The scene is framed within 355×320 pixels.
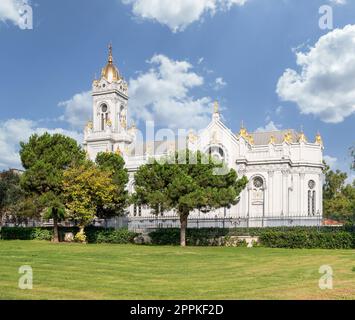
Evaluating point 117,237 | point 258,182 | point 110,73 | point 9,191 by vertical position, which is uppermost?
point 110,73

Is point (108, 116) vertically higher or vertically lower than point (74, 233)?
higher

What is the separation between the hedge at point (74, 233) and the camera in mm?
46531

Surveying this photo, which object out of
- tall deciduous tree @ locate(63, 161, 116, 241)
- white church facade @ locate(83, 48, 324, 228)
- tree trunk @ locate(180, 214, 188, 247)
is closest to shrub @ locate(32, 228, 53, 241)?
tall deciduous tree @ locate(63, 161, 116, 241)

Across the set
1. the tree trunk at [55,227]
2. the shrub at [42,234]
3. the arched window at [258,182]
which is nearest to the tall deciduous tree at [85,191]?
the tree trunk at [55,227]

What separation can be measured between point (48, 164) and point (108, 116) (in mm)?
35534

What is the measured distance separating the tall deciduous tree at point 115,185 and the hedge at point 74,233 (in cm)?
205

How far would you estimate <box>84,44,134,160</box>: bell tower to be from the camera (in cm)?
7881

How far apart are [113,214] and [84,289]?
116ft

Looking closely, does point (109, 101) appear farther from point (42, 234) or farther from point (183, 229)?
point (183, 229)

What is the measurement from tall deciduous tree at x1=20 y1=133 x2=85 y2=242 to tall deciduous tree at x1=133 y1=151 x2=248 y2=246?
8208 millimetres

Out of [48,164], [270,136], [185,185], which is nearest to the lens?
[185,185]

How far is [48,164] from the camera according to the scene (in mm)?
45969

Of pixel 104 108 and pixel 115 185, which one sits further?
pixel 104 108

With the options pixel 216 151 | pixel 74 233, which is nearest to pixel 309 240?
pixel 74 233
